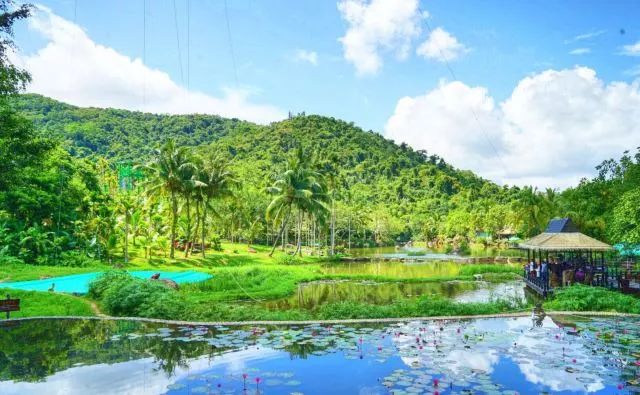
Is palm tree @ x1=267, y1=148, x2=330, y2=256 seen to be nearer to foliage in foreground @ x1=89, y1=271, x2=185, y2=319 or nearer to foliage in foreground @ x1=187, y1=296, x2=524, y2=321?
foliage in foreground @ x1=89, y1=271, x2=185, y2=319

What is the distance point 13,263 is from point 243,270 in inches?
515

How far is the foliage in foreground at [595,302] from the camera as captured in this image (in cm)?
1664

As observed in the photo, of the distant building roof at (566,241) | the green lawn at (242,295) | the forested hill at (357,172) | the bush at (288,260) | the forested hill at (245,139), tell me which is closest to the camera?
the green lawn at (242,295)

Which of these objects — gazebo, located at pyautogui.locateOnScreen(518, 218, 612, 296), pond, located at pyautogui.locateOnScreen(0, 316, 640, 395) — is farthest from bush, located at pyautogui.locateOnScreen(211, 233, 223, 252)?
pond, located at pyautogui.locateOnScreen(0, 316, 640, 395)

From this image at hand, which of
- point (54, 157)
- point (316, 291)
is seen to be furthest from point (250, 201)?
point (316, 291)

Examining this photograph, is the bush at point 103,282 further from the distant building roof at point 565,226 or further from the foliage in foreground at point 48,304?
the distant building roof at point 565,226

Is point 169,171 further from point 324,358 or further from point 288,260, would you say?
point 324,358

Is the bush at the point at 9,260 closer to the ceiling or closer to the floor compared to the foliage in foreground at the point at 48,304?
closer to the ceiling

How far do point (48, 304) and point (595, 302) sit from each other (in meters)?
19.6

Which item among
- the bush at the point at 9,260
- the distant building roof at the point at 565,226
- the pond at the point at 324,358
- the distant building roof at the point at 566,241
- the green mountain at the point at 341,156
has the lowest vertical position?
the pond at the point at 324,358

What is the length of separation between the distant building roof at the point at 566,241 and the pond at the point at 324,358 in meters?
7.16

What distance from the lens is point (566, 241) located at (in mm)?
22484

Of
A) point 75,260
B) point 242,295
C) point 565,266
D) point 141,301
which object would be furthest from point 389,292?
point 75,260

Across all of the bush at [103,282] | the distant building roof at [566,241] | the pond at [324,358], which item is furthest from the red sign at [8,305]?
the distant building roof at [566,241]
